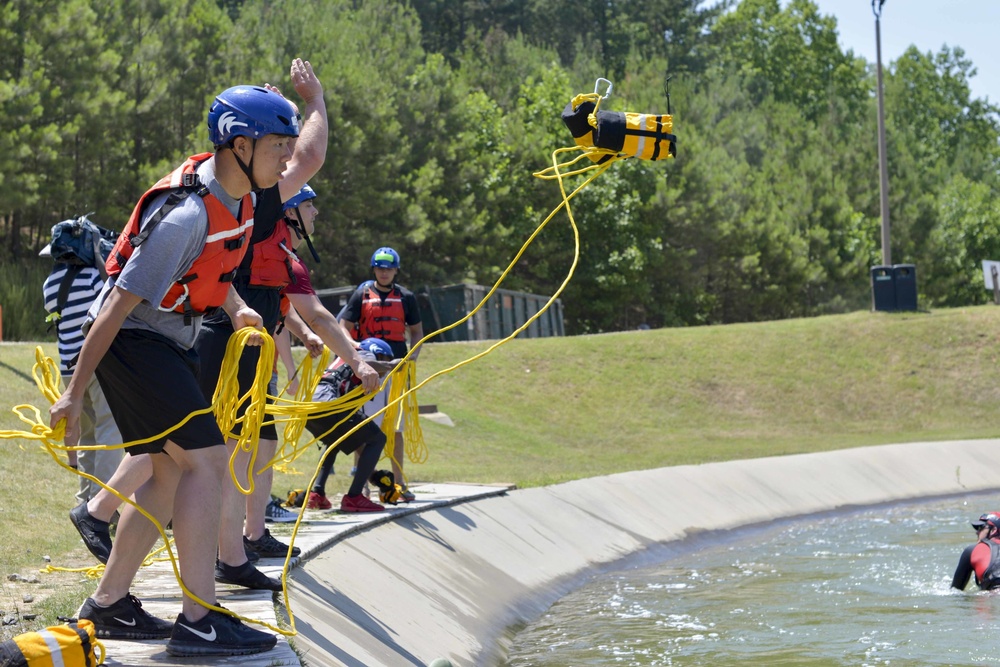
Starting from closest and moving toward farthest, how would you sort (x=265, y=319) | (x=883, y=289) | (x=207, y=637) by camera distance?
(x=207, y=637)
(x=265, y=319)
(x=883, y=289)

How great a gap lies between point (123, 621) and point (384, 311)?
20.2 ft

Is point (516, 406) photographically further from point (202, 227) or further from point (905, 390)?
point (202, 227)

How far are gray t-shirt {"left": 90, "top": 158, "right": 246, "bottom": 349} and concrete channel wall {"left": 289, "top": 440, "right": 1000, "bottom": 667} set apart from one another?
69.4 inches

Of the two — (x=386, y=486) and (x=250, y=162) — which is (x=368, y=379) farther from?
(x=386, y=486)

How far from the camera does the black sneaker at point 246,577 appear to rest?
21.7ft

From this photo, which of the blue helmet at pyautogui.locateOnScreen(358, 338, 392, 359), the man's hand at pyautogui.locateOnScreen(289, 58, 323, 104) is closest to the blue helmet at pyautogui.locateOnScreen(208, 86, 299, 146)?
the man's hand at pyautogui.locateOnScreen(289, 58, 323, 104)

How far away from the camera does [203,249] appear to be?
5.26 m

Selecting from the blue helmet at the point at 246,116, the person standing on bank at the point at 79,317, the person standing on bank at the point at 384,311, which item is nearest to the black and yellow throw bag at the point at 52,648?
the blue helmet at the point at 246,116

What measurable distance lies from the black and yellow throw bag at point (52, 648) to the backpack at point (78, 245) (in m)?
4.64

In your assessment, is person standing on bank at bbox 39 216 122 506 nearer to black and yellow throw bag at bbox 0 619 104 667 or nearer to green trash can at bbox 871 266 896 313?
black and yellow throw bag at bbox 0 619 104 667

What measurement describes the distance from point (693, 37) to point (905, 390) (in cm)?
5220

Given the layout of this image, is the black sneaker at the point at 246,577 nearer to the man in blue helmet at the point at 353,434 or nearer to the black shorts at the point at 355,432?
the man in blue helmet at the point at 353,434

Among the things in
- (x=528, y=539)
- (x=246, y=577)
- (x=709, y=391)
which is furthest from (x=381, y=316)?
(x=709, y=391)

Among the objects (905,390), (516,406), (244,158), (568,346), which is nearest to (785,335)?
(905,390)
